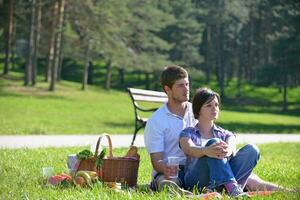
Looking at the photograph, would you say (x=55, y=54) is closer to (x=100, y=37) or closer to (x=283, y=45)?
(x=100, y=37)

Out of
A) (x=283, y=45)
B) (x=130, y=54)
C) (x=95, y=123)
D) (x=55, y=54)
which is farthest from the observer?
(x=130, y=54)

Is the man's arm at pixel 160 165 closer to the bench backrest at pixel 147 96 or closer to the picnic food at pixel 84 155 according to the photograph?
the picnic food at pixel 84 155

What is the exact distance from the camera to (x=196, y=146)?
536cm

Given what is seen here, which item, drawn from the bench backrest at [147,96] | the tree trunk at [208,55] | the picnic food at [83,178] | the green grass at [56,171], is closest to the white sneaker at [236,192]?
the green grass at [56,171]

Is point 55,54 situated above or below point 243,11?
below

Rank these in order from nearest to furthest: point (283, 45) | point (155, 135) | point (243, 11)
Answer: point (155, 135), point (283, 45), point (243, 11)

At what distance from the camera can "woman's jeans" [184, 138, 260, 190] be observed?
5164 mm

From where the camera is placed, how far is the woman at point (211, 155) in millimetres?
5141

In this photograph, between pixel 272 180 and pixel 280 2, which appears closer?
pixel 272 180

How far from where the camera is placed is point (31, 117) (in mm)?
19750

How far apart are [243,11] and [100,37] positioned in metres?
23.4

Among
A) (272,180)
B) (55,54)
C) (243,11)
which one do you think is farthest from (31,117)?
(243,11)

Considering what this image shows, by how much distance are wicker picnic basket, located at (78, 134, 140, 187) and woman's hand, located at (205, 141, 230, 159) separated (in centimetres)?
106

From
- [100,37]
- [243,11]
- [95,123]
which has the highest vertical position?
[243,11]
